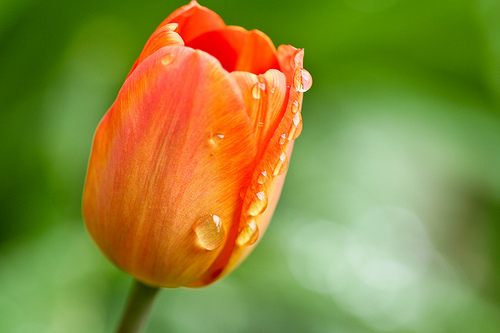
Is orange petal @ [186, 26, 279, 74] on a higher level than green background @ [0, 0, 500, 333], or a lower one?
higher

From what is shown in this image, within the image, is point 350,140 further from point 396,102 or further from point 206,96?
point 206,96

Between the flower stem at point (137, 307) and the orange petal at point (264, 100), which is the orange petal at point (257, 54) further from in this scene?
the flower stem at point (137, 307)

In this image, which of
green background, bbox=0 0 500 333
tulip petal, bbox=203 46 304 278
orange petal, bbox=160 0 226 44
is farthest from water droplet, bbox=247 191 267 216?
green background, bbox=0 0 500 333

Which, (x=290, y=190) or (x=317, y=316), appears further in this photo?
(x=290, y=190)

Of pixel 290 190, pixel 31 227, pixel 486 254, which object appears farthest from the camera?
pixel 486 254

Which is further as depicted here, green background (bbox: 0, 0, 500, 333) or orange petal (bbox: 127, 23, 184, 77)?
green background (bbox: 0, 0, 500, 333)

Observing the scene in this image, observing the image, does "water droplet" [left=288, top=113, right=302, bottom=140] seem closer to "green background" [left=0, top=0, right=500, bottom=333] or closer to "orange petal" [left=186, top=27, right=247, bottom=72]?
"orange petal" [left=186, top=27, right=247, bottom=72]

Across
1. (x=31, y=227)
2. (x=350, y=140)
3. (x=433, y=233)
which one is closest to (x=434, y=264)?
(x=433, y=233)
